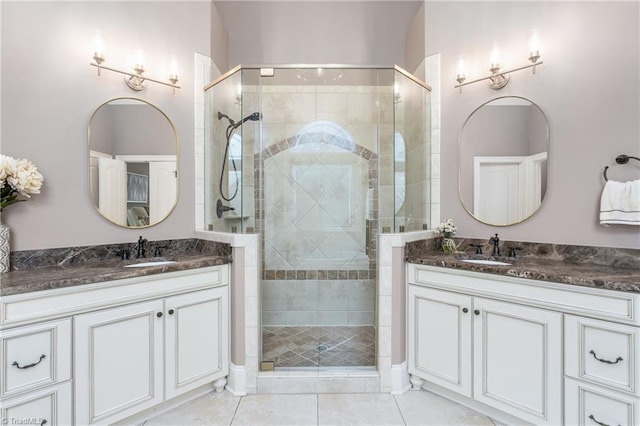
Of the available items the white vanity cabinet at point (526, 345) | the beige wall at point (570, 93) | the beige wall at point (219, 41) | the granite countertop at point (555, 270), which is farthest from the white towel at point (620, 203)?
the beige wall at point (219, 41)

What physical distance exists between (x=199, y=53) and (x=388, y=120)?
170 centimetres

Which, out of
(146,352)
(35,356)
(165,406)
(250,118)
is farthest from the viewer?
(250,118)

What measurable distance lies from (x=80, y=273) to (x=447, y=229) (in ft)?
7.86

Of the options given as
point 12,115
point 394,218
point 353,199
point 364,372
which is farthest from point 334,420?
point 12,115

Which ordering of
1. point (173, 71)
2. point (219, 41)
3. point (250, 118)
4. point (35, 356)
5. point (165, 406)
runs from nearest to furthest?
1. point (35, 356)
2. point (165, 406)
3. point (173, 71)
4. point (250, 118)
5. point (219, 41)

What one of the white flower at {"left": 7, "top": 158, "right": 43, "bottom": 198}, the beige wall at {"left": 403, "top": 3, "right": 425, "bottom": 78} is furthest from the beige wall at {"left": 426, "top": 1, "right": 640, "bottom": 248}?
the white flower at {"left": 7, "top": 158, "right": 43, "bottom": 198}

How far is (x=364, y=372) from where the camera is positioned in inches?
80.2

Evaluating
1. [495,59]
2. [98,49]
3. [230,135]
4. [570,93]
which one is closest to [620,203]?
[570,93]

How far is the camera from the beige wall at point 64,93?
5.81ft

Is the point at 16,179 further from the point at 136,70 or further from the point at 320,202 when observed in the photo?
the point at 320,202

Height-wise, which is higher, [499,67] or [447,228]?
[499,67]

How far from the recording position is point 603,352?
1.36 meters

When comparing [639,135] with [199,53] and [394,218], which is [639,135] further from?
[199,53]

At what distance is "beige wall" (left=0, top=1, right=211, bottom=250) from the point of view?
5.81ft
